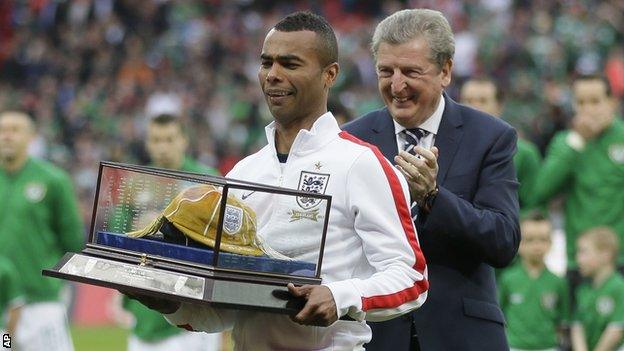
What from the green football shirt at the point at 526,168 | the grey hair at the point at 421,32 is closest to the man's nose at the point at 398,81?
the grey hair at the point at 421,32

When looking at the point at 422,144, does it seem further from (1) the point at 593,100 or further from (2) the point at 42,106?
(2) the point at 42,106

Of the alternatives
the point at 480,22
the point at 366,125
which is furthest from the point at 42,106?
the point at 366,125

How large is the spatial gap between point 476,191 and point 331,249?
95 centimetres

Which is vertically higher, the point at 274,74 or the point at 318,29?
the point at 318,29

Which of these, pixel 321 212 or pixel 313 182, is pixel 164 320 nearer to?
pixel 313 182

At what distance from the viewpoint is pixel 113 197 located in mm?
3691

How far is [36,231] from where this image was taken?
30.2 feet

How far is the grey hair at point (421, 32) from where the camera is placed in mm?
4469

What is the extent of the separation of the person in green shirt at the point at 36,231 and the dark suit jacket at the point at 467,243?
4870 millimetres

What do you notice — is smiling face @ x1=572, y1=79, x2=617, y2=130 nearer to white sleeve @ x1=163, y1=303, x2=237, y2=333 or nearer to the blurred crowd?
white sleeve @ x1=163, y1=303, x2=237, y2=333

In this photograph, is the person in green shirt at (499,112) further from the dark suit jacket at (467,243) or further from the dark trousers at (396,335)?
the dark trousers at (396,335)

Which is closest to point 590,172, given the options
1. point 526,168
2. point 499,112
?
point 526,168

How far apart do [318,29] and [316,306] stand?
0.85m

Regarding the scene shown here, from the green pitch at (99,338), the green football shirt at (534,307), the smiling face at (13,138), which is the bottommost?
the green pitch at (99,338)
